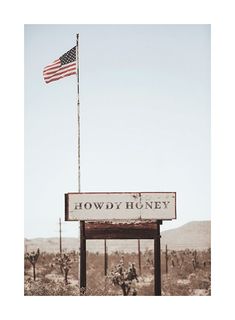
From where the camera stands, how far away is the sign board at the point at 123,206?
730 centimetres

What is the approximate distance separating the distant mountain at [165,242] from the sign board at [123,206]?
0.74 ft

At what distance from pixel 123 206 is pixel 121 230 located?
11.6 inches

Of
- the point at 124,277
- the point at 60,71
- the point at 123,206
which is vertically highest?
the point at 60,71

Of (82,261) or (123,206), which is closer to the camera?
(123,206)

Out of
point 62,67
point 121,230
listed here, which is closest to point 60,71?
point 62,67

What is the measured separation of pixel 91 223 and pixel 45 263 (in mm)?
715

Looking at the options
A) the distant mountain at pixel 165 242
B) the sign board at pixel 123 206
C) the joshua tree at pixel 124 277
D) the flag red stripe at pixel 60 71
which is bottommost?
the joshua tree at pixel 124 277

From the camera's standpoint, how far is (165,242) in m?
7.39

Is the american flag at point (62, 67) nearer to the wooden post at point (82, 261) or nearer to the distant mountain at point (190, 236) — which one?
the wooden post at point (82, 261)

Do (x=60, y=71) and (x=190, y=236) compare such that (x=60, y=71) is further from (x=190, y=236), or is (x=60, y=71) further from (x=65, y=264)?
(x=190, y=236)

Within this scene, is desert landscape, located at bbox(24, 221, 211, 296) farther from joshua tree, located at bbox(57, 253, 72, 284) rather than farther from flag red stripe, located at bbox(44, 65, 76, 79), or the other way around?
flag red stripe, located at bbox(44, 65, 76, 79)

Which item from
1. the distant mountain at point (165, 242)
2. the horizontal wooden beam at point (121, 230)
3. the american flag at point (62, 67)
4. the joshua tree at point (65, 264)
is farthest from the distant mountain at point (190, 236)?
the american flag at point (62, 67)

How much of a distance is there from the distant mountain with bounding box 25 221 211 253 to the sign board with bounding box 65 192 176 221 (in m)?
0.23
